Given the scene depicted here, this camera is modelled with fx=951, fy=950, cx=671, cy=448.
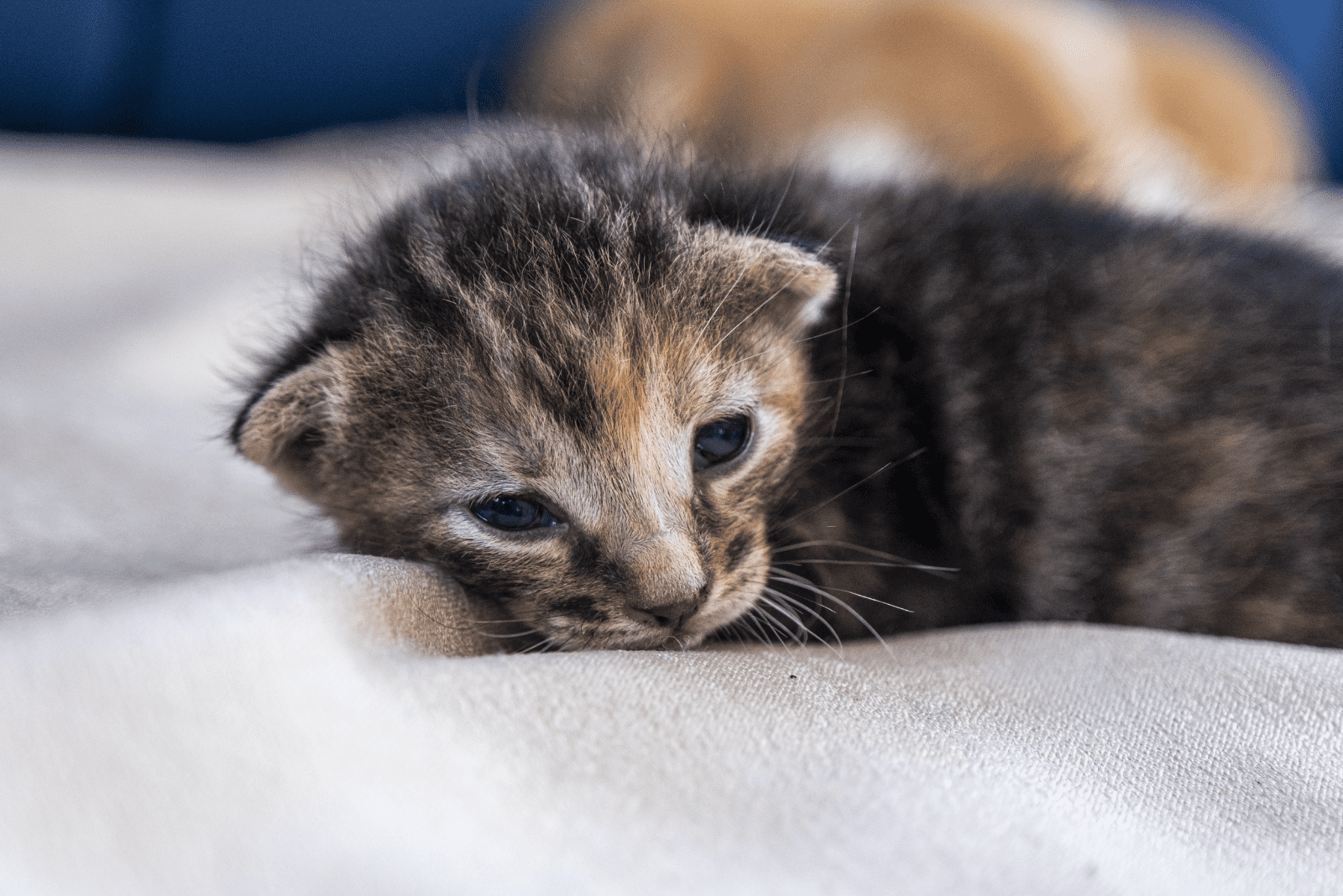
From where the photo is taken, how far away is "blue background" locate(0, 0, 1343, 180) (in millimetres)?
4395

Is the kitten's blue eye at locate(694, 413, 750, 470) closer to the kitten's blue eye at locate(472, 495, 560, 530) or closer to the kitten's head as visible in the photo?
the kitten's head

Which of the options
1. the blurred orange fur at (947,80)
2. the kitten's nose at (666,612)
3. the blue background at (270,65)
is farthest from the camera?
the blue background at (270,65)

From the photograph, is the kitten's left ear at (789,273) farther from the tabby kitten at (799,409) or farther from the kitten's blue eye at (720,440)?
the kitten's blue eye at (720,440)

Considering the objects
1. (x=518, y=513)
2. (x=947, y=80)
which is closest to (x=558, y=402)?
(x=518, y=513)

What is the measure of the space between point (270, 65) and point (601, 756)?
182 inches

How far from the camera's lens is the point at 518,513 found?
1229 mm

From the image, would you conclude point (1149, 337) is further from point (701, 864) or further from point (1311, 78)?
point (1311, 78)

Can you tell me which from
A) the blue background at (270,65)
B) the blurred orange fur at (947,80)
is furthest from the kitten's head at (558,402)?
the blue background at (270,65)

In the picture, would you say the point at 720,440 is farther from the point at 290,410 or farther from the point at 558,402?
the point at 290,410

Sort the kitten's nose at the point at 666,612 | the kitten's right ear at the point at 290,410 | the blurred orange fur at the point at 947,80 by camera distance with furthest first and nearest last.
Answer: the blurred orange fur at the point at 947,80 < the kitten's right ear at the point at 290,410 < the kitten's nose at the point at 666,612

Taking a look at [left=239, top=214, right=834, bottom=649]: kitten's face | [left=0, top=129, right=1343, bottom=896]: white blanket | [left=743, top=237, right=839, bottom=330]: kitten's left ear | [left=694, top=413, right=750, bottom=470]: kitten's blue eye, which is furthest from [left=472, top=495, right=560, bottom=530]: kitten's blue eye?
[left=743, top=237, right=839, bottom=330]: kitten's left ear

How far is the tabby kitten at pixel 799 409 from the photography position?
47.1 inches

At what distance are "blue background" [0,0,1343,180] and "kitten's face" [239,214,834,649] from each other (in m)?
3.39

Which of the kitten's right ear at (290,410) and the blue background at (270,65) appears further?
the blue background at (270,65)
